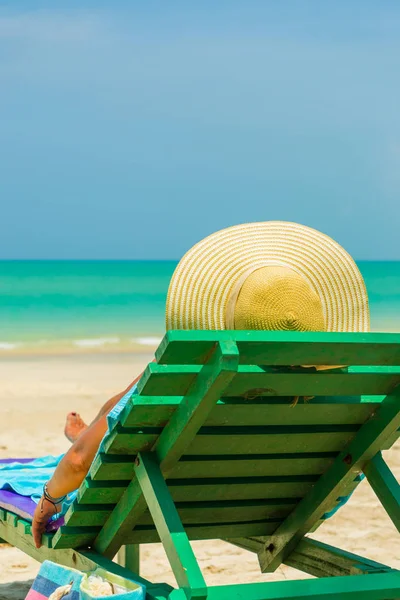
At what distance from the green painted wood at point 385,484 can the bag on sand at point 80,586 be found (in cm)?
91

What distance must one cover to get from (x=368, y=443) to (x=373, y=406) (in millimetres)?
148

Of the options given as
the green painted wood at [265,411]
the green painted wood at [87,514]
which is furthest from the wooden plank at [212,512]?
the green painted wood at [265,411]

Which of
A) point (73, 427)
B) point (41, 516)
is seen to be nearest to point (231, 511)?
point (41, 516)

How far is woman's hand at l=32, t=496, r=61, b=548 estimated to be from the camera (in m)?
3.37

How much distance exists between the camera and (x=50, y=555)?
3.36 meters

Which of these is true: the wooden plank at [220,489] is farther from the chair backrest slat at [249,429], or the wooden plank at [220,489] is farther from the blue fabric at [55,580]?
the blue fabric at [55,580]

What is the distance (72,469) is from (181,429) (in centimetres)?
68

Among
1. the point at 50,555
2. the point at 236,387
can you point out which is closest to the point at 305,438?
the point at 236,387

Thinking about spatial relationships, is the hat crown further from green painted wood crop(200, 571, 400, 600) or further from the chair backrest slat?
green painted wood crop(200, 571, 400, 600)

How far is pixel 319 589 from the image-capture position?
2.76 metres

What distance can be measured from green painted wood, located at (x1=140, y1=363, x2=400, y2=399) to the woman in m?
0.15

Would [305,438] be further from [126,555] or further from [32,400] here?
[32,400]

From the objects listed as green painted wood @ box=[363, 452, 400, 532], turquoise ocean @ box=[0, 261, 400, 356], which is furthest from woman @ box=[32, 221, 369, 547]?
turquoise ocean @ box=[0, 261, 400, 356]

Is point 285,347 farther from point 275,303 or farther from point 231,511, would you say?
point 231,511
